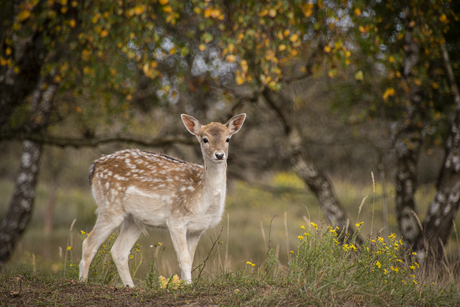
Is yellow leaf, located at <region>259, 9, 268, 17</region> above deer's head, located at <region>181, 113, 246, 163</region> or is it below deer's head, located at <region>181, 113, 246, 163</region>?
above

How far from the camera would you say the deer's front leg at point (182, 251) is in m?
4.63

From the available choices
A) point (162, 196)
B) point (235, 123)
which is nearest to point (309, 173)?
point (235, 123)

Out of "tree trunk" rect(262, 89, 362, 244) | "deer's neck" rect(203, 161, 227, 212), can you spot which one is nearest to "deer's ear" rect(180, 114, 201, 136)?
"deer's neck" rect(203, 161, 227, 212)

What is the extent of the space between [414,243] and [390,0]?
374 cm

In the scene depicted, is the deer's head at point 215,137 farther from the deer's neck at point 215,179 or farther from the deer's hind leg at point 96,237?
the deer's hind leg at point 96,237

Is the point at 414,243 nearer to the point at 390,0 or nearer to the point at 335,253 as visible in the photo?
the point at 335,253

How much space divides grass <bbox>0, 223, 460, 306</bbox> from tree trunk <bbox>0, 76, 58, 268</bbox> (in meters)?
3.55

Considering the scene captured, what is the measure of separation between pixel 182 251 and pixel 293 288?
1422 millimetres

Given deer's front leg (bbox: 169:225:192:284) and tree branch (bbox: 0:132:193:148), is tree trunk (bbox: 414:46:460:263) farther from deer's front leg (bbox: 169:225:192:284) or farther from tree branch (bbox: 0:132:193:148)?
tree branch (bbox: 0:132:193:148)

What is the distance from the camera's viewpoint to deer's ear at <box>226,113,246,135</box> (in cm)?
523

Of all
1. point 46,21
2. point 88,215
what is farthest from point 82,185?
point 46,21

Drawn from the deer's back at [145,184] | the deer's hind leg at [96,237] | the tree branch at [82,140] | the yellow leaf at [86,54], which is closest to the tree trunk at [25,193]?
the yellow leaf at [86,54]

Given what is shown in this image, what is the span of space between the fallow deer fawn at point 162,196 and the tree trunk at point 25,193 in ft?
9.73

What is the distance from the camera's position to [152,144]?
636cm
